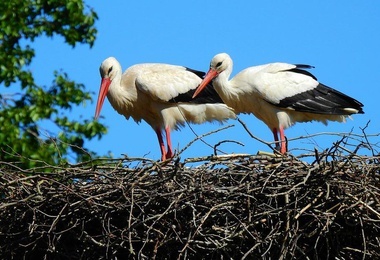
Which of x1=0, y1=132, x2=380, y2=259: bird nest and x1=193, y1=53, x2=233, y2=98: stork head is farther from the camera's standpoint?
x1=193, y1=53, x2=233, y2=98: stork head

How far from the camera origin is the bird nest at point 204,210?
7.90m

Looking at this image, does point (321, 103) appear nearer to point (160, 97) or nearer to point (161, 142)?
point (160, 97)

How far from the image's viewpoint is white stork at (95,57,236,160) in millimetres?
11523

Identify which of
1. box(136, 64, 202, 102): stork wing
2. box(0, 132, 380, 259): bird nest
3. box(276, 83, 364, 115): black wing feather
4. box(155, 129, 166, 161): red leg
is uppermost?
box(136, 64, 202, 102): stork wing

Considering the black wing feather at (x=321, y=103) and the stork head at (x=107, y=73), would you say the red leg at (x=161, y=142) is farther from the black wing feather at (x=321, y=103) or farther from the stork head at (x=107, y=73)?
the black wing feather at (x=321, y=103)

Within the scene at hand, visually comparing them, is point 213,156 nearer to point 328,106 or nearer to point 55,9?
point 328,106

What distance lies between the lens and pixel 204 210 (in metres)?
8.10

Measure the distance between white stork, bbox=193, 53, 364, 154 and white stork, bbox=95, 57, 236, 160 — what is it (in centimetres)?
44

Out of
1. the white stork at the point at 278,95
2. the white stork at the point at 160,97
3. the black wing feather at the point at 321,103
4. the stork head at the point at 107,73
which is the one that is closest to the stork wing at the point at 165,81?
the white stork at the point at 160,97

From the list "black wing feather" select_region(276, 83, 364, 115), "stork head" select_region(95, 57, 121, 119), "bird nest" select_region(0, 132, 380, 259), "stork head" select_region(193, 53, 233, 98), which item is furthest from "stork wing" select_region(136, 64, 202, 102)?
"bird nest" select_region(0, 132, 380, 259)

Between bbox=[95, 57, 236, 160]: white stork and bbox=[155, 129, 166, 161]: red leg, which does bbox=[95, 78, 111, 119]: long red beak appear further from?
bbox=[155, 129, 166, 161]: red leg

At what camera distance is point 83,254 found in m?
8.27

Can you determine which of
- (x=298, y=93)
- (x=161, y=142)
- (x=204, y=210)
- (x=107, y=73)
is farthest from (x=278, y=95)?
(x=204, y=210)

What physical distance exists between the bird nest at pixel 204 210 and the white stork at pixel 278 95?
234 centimetres
